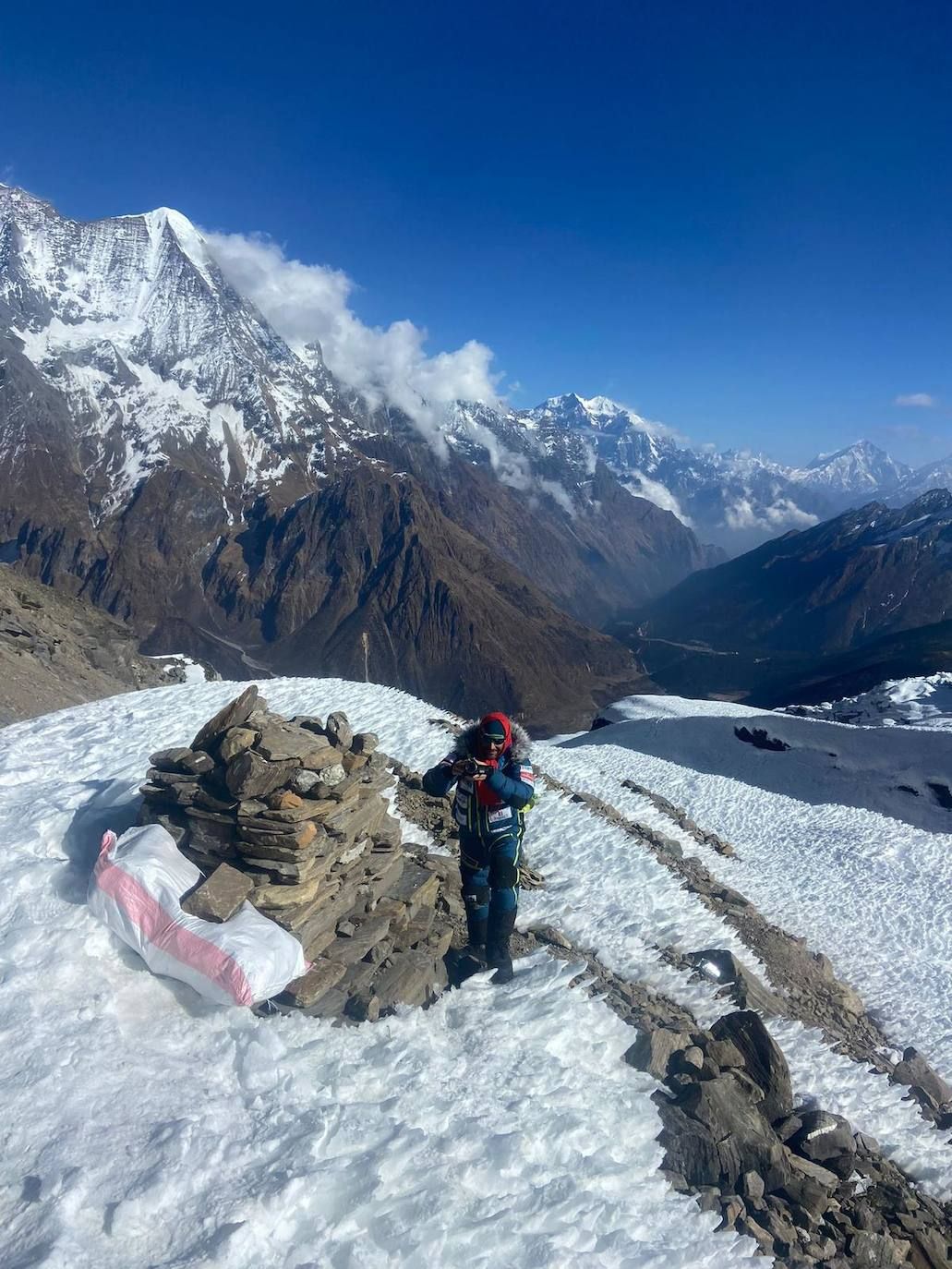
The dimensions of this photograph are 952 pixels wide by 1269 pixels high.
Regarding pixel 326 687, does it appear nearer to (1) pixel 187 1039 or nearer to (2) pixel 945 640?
(1) pixel 187 1039

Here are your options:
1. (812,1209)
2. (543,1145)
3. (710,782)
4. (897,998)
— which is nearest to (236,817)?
(543,1145)

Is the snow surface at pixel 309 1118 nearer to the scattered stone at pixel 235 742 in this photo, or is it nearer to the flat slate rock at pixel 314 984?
the flat slate rock at pixel 314 984

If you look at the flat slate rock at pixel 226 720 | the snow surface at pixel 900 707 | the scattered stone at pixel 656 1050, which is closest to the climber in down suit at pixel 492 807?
the scattered stone at pixel 656 1050

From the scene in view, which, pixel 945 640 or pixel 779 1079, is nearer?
pixel 779 1079

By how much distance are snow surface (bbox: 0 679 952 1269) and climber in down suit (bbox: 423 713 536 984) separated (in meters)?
0.92

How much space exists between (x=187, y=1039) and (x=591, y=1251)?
12.2 feet

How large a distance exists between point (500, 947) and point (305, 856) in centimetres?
266

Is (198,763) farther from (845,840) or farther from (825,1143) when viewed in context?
(845,840)

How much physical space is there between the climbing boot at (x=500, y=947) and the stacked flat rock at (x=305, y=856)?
0.61m

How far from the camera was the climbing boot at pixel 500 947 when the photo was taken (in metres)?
8.59

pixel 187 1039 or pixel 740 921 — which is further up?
pixel 187 1039

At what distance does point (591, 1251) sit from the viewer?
207 inches

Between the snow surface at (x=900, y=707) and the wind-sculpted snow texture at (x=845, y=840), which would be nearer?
the wind-sculpted snow texture at (x=845, y=840)

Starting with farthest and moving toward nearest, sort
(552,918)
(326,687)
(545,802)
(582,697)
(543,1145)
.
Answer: (582,697) → (326,687) → (545,802) → (552,918) → (543,1145)
